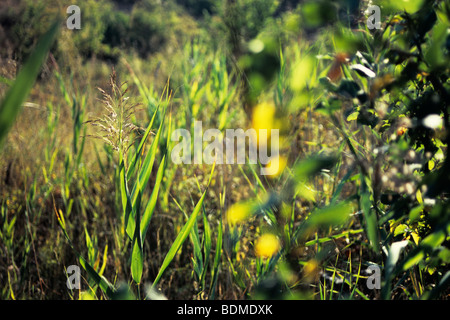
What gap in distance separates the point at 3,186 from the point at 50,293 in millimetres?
656

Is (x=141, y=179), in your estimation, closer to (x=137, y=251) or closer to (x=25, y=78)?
(x=137, y=251)

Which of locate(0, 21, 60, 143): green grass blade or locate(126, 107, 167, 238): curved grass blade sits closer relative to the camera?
locate(0, 21, 60, 143): green grass blade

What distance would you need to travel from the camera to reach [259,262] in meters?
0.80

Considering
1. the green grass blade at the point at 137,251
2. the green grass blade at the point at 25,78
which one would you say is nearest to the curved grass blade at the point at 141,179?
the green grass blade at the point at 137,251

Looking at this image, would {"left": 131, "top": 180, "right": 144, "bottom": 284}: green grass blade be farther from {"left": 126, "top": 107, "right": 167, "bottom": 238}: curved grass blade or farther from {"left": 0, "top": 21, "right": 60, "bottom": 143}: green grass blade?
{"left": 0, "top": 21, "right": 60, "bottom": 143}: green grass blade

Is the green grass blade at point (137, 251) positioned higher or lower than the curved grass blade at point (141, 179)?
lower

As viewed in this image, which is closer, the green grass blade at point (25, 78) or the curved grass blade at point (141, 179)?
the green grass blade at point (25, 78)

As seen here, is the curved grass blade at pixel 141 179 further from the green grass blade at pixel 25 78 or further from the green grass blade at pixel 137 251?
the green grass blade at pixel 25 78

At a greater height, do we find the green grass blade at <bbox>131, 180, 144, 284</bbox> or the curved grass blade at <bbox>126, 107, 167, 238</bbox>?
the curved grass blade at <bbox>126, 107, 167, 238</bbox>

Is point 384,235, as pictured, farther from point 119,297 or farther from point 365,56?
point 119,297

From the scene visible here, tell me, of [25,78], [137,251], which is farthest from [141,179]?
[25,78]

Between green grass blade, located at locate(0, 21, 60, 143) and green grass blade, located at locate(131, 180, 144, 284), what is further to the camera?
green grass blade, located at locate(131, 180, 144, 284)

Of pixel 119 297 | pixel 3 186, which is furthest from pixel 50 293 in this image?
pixel 119 297

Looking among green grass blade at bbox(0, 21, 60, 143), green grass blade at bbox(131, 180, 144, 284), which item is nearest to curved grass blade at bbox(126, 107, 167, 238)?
green grass blade at bbox(131, 180, 144, 284)
